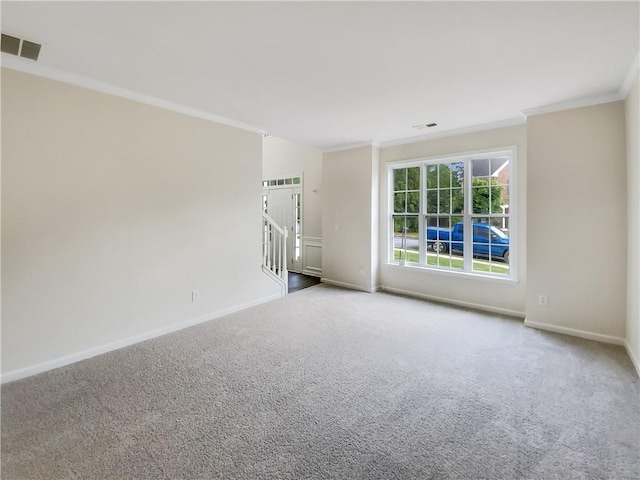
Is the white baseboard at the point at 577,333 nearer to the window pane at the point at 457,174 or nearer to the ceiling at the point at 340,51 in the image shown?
the window pane at the point at 457,174

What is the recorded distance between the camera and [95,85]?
287cm

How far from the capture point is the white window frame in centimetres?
404

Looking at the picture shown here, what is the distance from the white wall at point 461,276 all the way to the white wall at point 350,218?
0.24 metres

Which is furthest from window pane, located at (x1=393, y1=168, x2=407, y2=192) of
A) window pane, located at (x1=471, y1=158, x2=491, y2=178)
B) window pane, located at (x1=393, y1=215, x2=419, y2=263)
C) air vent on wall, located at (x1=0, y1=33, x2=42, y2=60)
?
air vent on wall, located at (x1=0, y1=33, x2=42, y2=60)

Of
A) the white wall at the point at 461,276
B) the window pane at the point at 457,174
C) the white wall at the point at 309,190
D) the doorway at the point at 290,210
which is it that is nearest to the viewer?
the white wall at the point at 461,276

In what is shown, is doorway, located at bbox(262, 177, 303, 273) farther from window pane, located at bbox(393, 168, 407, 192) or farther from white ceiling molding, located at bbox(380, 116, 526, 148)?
white ceiling molding, located at bbox(380, 116, 526, 148)

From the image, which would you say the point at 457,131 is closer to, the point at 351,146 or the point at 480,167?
the point at 480,167

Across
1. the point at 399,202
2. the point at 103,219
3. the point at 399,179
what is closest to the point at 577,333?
the point at 399,202

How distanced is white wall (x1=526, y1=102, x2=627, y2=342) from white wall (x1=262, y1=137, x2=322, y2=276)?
3.88 m

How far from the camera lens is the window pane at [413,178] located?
504cm

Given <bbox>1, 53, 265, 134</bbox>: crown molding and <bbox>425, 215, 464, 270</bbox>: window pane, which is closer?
<bbox>1, 53, 265, 134</bbox>: crown molding

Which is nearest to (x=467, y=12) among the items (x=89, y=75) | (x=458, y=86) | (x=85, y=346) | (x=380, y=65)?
(x=380, y=65)

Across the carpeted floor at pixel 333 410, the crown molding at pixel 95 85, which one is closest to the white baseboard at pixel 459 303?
the carpeted floor at pixel 333 410

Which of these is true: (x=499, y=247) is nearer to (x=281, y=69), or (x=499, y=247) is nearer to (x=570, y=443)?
(x=570, y=443)
